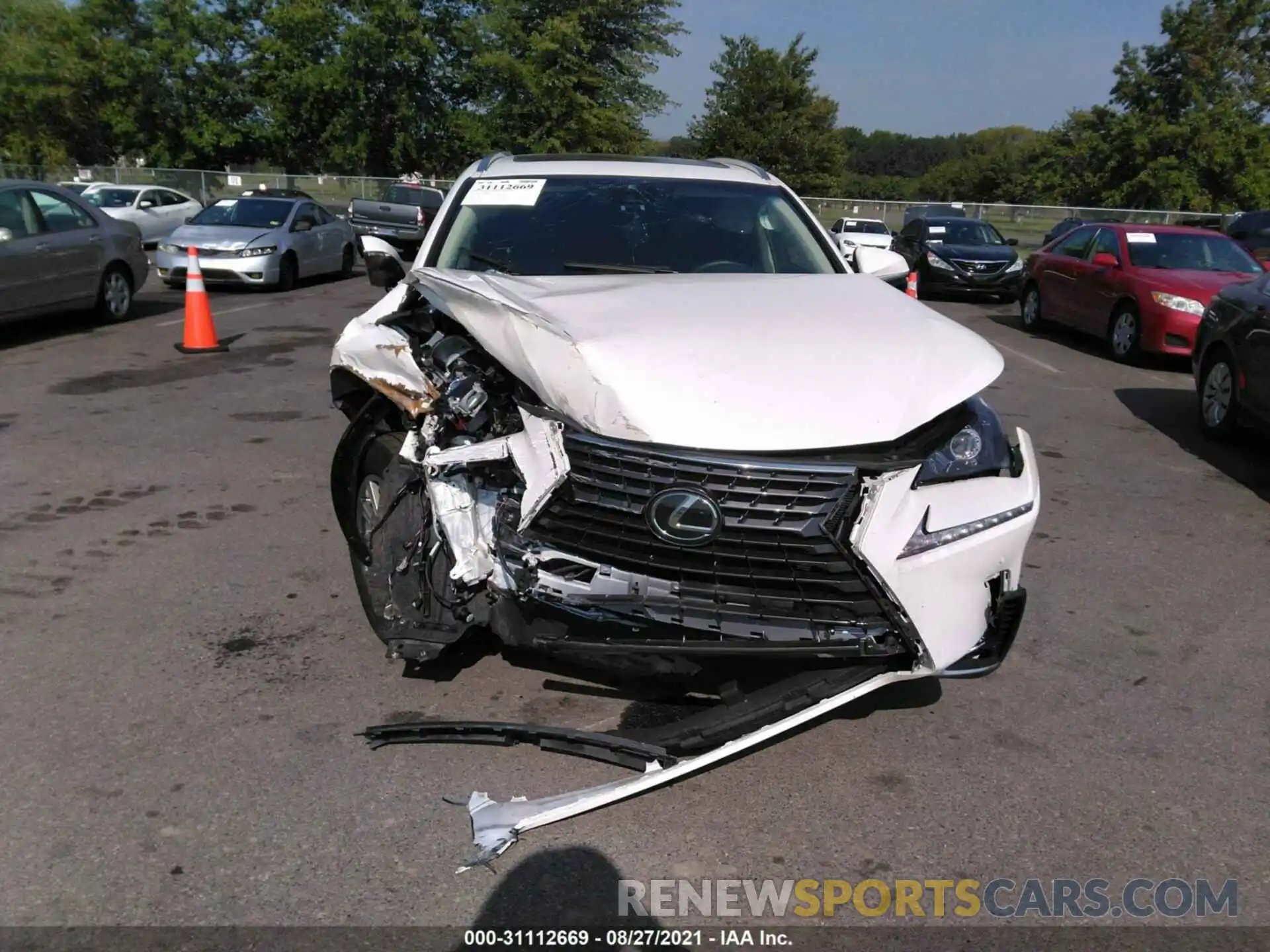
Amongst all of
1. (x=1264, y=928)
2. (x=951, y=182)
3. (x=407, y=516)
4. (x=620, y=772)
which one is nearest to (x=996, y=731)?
(x=1264, y=928)

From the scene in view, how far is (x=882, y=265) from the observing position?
5328 mm

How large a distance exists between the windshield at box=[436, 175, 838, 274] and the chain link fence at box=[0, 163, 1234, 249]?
96.4 ft

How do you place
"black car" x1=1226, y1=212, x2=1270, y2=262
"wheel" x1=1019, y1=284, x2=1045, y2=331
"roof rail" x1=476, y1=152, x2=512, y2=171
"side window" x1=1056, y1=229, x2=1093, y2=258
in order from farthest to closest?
"black car" x1=1226, y1=212, x2=1270, y2=262 → "wheel" x1=1019, y1=284, x2=1045, y2=331 → "side window" x1=1056, y1=229, x2=1093, y2=258 → "roof rail" x1=476, y1=152, x2=512, y2=171

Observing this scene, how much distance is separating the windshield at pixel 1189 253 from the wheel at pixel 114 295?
11888 millimetres

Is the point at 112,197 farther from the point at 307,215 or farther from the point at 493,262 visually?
the point at 493,262

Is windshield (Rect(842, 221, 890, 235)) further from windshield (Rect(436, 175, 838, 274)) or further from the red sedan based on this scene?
windshield (Rect(436, 175, 838, 274))


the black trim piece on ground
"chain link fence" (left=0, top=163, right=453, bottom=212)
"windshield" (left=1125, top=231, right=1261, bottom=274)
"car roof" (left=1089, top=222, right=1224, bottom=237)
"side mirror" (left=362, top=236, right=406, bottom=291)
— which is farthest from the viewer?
"chain link fence" (left=0, top=163, right=453, bottom=212)

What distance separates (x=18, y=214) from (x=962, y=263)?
1468cm

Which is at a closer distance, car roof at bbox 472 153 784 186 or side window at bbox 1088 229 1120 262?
car roof at bbox 472 153 784 186

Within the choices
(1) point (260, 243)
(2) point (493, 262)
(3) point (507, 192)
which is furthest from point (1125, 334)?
(1) point (260, 243)

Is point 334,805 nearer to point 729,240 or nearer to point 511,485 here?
point 511,485

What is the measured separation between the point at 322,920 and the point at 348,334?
2147mm

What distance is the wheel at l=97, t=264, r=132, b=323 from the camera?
40.2 feet

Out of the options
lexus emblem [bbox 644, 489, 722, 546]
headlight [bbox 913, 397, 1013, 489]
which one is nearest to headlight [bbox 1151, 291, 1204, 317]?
headlight [bbox 913, 397, 1013, 489]
